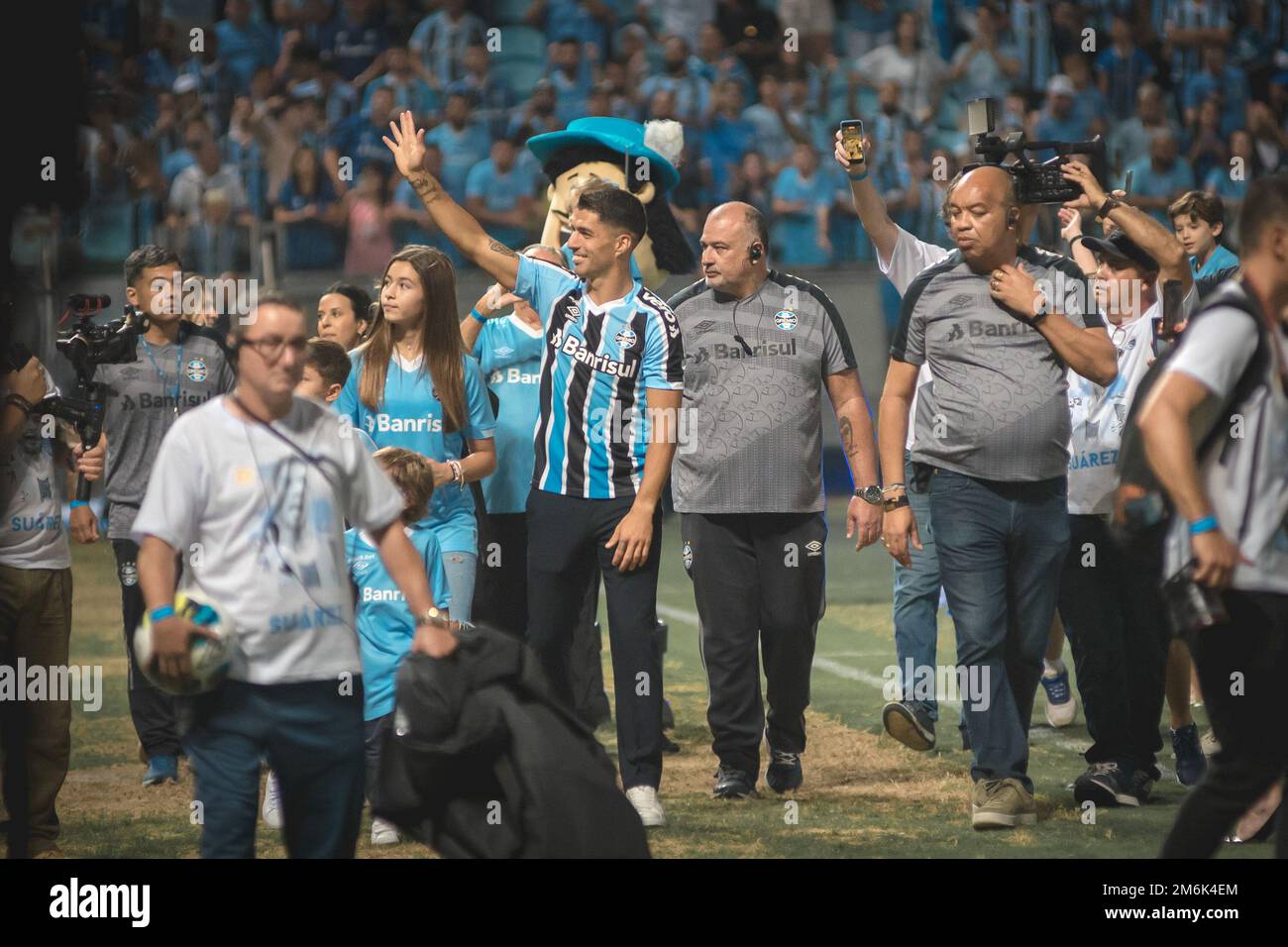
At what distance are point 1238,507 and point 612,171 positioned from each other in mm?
4474

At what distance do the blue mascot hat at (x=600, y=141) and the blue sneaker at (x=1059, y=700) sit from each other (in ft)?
10.2

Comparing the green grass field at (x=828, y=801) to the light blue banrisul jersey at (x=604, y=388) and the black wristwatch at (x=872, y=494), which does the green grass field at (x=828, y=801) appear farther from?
the light blue banrisul jersey at (x=604, y=388)

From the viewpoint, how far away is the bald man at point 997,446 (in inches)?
263

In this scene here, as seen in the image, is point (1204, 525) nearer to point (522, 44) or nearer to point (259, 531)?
point (259, 531)

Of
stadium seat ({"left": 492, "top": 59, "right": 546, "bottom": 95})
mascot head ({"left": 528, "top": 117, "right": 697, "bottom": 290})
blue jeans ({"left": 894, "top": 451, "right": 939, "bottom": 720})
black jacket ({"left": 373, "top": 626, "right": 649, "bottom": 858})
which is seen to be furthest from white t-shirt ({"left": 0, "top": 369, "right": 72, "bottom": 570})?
stadium seat ({"left": 492, "top": 59, "right": 546, "bottom": 95})

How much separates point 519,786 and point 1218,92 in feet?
55.1

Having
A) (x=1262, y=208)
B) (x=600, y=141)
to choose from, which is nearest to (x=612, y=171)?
(x=600, y=141)

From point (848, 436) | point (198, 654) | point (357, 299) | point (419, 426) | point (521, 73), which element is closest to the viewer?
point (198, 654)

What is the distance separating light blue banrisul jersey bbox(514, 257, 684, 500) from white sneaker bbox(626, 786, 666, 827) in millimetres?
1137

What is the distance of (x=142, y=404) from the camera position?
7.84 meters

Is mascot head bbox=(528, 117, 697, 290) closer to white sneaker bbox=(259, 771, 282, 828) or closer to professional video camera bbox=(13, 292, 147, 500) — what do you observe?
professional video camera bbox=(13, 292, 147, 500)

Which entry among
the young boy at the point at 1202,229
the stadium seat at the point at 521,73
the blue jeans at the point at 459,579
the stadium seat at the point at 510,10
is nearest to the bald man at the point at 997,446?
the blue jeans at the point at 459,579
